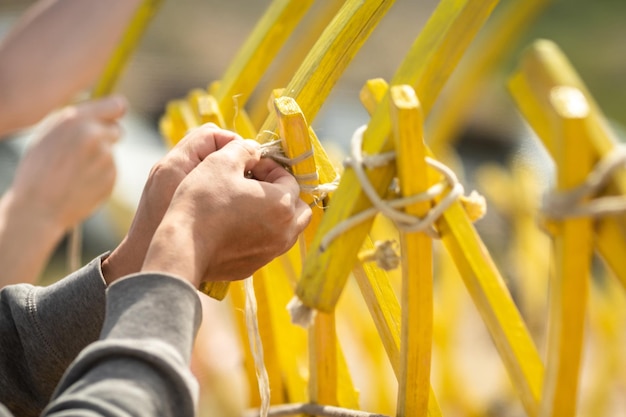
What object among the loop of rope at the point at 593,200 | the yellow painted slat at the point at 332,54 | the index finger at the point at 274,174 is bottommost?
the index finger at the point at 274,174

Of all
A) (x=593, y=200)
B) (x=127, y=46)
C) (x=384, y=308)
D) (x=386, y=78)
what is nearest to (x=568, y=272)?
(x=593, y=200)

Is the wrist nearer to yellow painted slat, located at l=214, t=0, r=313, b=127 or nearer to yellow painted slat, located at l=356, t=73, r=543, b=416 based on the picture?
yellow painted slat, located at l=356, t=73, r=543, b=416

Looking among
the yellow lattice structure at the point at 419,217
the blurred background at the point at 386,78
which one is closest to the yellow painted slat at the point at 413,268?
the yellow lattice structure at the point at 419,217

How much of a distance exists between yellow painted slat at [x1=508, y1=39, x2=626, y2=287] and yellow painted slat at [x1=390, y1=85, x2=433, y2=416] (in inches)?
2.4

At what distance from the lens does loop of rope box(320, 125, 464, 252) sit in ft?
1.54

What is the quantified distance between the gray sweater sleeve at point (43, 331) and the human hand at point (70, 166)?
0.51 metres

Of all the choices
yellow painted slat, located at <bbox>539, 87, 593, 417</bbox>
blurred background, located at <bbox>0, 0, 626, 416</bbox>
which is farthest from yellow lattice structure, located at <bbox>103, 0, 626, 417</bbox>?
blurred background, located at <bbox>0, 0, 626, 416</bbox>

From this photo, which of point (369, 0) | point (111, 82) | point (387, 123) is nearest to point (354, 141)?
point (387, 123)

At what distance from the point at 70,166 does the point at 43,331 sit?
555 mm

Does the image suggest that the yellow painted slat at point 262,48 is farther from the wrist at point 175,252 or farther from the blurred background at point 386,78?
the blurred background at point 386,78

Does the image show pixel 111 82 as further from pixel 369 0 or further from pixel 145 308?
pixel 145 308

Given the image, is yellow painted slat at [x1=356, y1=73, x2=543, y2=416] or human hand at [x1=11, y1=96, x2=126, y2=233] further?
human hand at [x1=11, y1=96, x2=126, y2=233]

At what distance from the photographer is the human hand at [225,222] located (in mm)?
457

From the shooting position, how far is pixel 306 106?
1.92ft
